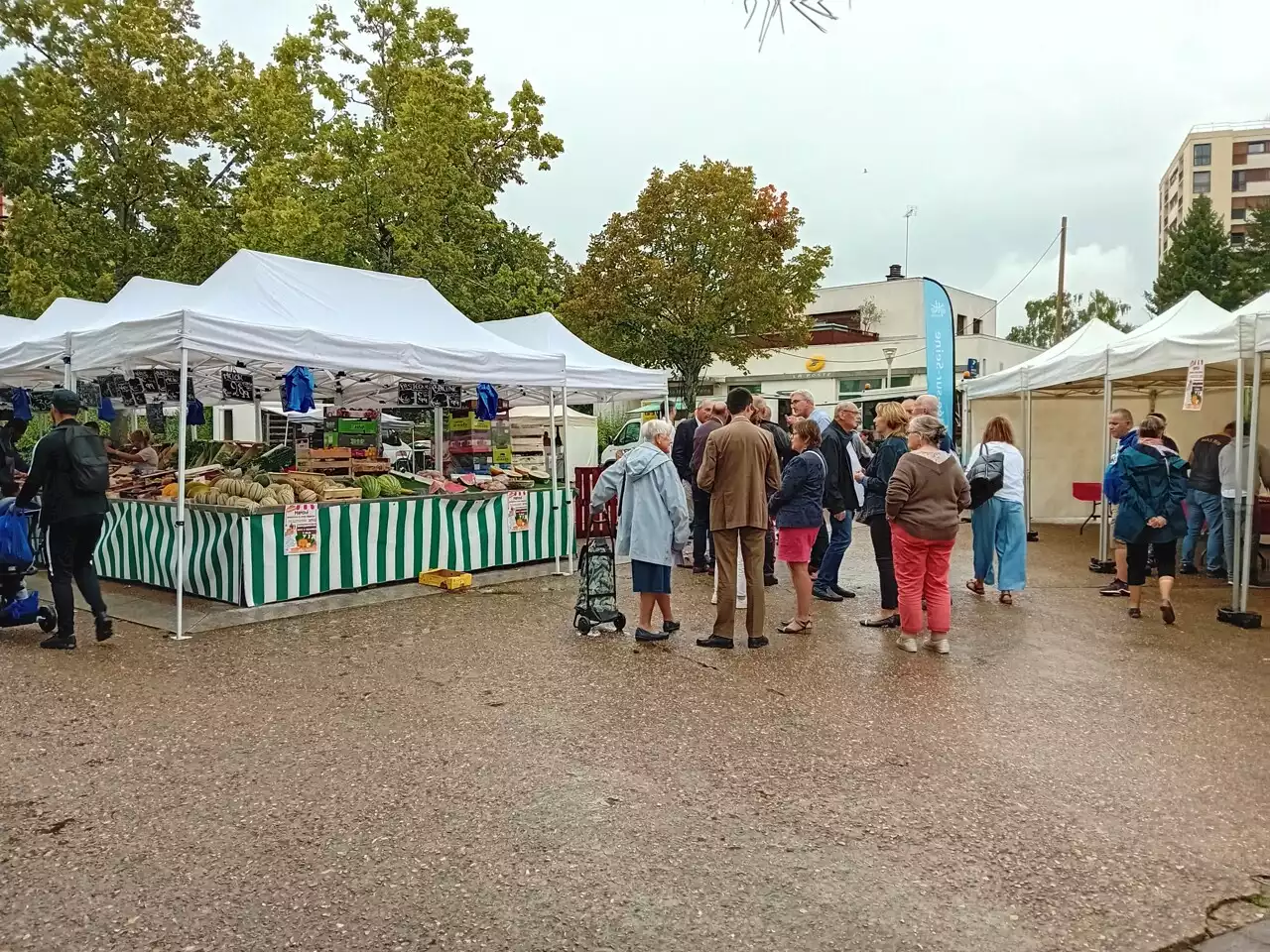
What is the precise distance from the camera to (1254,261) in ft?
148

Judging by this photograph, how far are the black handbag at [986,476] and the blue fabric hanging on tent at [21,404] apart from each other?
1174 centimetres

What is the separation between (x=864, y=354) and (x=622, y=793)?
36514 millimetres

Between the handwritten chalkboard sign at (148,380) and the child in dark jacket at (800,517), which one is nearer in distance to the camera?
the child in dark jacket at (800,517)

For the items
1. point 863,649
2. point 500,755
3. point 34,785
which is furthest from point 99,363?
point 863,649

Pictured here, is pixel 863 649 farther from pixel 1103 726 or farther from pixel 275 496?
pixel 275 496

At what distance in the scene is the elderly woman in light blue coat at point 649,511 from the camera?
6.42 metres

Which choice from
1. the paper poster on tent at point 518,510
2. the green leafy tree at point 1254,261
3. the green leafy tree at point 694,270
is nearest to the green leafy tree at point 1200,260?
the green leafy tree at point 1254,261

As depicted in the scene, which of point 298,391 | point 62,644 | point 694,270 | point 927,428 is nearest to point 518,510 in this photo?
point 298,391

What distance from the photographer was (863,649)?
649cm

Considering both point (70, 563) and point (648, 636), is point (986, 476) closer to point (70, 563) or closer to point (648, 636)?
point (648, 636)

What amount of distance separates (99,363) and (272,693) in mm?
3954

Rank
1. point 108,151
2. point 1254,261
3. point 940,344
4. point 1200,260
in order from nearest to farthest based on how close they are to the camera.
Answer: point 940,344 → point 108,151 → point 1254,261 → point 1200,260

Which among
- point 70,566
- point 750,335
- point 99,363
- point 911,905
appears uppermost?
point 750,335

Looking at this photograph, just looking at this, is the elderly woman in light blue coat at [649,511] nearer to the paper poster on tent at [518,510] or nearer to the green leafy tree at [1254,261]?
the paper poster on tent at [518,510]
